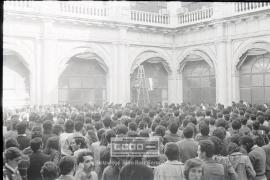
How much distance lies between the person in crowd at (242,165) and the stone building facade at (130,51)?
13460mm

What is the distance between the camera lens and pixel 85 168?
15.0ft

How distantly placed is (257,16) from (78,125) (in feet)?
45.1

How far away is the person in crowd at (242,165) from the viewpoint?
5285 mm

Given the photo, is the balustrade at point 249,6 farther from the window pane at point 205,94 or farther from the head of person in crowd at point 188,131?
the head of person in crowd at point 188,131

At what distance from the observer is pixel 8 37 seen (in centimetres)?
1678

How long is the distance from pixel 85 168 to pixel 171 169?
112 centimetres

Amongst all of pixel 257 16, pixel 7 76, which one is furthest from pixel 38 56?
pixel 257 16

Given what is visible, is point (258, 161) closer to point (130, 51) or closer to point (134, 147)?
point (134, 147)

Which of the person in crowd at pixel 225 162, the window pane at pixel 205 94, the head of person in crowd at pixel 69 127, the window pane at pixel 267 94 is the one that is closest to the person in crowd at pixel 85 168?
the person in crowd at pixel 225 162

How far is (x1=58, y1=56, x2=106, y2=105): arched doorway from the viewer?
19.4 meters

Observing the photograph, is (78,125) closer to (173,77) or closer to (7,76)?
(7,76)

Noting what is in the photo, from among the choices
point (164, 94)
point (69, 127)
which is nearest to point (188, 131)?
point (69, 127)

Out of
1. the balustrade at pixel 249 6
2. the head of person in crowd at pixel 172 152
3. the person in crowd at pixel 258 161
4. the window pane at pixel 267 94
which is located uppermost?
the balustrade at pixel 249 6

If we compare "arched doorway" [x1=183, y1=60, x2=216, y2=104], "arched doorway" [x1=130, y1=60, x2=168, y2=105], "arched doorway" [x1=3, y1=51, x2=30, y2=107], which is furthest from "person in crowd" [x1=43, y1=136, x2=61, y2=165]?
"arched doorway" [x1=130, y1=60, x2=168, y2=105]
